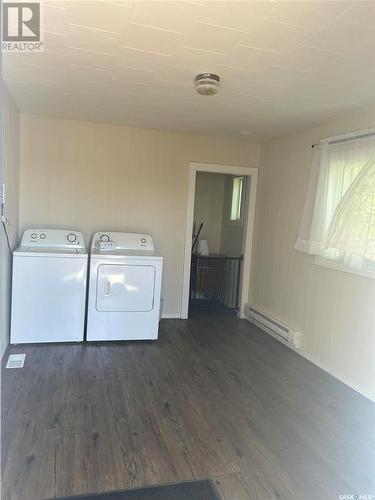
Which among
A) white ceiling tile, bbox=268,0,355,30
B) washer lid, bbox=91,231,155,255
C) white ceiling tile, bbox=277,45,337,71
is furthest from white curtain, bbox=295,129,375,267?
washer lid, bbox=91,231,155,255

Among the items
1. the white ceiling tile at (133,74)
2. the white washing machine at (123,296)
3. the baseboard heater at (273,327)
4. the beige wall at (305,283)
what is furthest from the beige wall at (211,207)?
the white ceiling tile at (133,74)

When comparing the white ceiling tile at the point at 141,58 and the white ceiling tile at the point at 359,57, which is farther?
the white ceiling tile at the point at 141,58

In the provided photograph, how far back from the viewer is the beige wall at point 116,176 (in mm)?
4117

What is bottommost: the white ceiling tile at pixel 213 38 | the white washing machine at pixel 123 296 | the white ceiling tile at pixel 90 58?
the white washing machine at pixel 123 296

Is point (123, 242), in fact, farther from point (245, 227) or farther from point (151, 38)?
point (151, 38)

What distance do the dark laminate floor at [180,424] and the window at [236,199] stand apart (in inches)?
99.1

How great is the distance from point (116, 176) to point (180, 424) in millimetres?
2922

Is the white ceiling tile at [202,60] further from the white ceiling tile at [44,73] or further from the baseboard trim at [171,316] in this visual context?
the baseboard trim at [171,316]

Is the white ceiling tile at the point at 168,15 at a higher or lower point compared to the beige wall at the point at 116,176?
higher

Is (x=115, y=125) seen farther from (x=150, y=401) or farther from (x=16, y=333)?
(x=150, y=401)

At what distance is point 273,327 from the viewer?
420cm

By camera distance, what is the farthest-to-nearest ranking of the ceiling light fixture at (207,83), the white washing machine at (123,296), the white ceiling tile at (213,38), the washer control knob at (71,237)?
the washer control knob at (71,237) < the white washing machine at (123,296) < the ceiling light fixture at (207,83) < the white ceiling tile at (213,38)

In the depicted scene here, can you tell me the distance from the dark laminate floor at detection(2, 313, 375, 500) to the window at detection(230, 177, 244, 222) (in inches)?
99.1

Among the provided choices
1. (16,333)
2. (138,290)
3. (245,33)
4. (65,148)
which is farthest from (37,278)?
(245,33)
